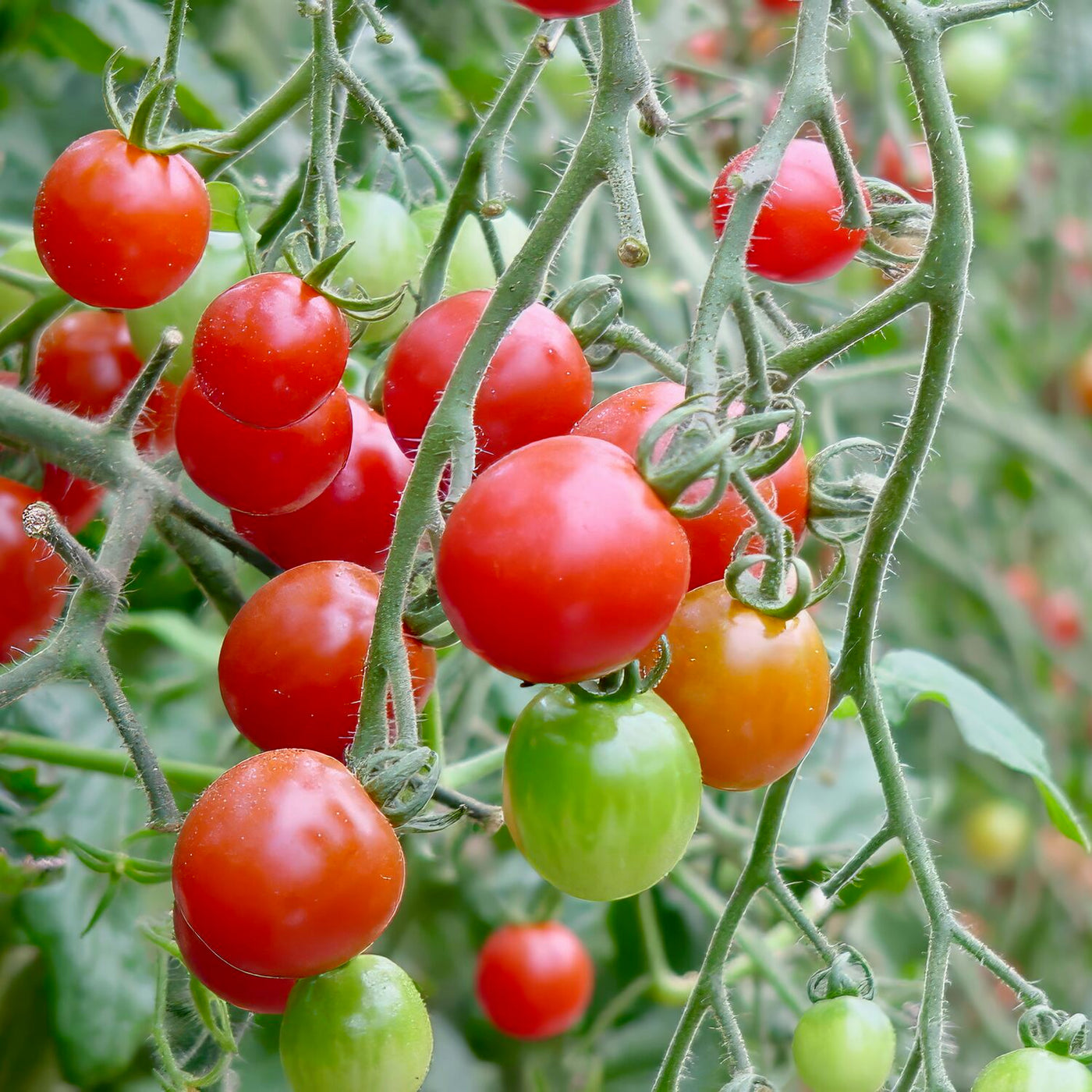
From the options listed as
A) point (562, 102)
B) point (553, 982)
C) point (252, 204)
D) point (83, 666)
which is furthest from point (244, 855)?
point (562, 102)

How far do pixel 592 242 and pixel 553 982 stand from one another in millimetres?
689

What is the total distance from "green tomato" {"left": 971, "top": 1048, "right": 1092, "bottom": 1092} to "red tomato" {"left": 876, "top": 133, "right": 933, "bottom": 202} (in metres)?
0.97

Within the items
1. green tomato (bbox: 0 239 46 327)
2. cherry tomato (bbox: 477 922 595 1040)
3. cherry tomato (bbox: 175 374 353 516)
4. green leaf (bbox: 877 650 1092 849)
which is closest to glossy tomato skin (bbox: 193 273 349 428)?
cherry tomato (bbox: 175 374 353 516)

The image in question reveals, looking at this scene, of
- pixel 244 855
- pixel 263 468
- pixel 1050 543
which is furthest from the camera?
pixel 1050 543

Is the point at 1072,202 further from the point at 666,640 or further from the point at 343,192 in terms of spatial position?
the point at 666,640

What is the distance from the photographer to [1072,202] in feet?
6.87

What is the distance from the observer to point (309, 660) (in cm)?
48

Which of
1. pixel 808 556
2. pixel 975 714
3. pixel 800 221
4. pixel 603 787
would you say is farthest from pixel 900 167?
pixel 603 787

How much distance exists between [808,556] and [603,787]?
924 millimetres

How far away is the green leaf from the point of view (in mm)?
691

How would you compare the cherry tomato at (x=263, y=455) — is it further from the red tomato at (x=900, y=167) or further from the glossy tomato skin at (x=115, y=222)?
the red tomato at (x=900, y=167)

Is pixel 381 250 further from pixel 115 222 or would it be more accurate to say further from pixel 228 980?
pixel 228 980

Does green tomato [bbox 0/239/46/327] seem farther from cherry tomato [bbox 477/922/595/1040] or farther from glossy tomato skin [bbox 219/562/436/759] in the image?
cherry tomato [bbox 477/922/595/1040]

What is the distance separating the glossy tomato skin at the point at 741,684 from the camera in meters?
0.44
